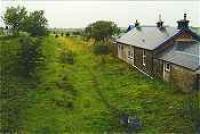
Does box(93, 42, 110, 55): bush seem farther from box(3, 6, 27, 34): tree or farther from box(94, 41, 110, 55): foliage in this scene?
box(3, 6, 27, 34): tree

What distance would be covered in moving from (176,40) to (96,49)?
→ 21645mm

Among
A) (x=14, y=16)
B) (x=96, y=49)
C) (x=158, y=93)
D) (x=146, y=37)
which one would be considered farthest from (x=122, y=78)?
(x=14, y=16)

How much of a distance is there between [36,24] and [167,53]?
4101 centimetres

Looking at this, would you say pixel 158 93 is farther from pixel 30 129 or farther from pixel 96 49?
pixel 96 49

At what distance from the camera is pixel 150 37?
43094 millimetres

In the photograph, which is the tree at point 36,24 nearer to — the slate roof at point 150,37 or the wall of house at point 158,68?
the slate roof at point 150,37

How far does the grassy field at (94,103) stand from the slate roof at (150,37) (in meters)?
4.65

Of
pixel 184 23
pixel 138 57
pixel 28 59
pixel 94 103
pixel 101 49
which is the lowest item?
pixel 94 103

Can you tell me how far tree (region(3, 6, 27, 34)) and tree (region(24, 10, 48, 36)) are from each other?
5.66 feet

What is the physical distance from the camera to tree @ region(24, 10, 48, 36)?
217ft

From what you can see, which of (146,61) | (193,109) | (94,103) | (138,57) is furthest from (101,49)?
(193,109)

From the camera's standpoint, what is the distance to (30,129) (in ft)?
66.8

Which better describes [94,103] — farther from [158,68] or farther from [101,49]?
[101,49]

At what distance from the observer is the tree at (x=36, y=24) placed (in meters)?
66.1
